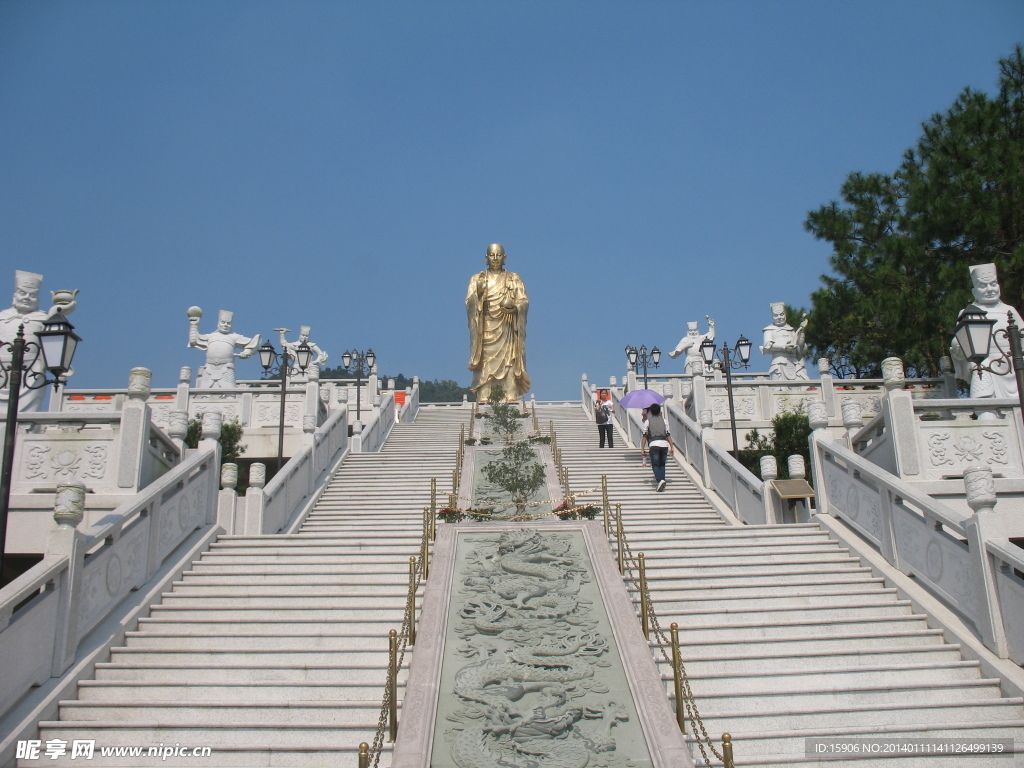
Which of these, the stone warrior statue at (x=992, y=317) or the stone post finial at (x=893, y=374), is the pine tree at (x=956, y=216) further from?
the stone post finial at (x=893, y=374)

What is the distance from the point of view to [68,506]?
24.1ft

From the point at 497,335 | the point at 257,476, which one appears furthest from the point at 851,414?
the point at 497,335

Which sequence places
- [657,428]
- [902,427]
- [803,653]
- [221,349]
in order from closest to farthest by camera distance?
[803,653]
[902,427]
[657,428]
[221,349]

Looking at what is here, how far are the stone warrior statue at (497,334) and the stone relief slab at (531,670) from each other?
48.2 ft

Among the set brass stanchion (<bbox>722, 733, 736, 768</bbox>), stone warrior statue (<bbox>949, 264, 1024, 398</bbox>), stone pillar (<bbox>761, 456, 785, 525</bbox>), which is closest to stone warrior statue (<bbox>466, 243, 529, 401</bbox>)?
stone pillar (<bbox>761, 456, 785, 525</bbox>)

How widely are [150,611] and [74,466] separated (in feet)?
8.39

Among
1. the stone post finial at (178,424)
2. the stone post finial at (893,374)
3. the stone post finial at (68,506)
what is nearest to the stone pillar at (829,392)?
the stone post finial at (893,374)

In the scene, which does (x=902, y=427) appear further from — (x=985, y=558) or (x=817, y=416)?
(x=985, y=558)

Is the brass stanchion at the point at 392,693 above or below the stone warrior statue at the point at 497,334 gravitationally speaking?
below

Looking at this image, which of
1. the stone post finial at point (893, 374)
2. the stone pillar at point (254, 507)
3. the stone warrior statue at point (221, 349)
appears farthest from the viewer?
the stone warrior statue at point (221, 349)

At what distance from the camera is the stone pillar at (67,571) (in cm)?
698

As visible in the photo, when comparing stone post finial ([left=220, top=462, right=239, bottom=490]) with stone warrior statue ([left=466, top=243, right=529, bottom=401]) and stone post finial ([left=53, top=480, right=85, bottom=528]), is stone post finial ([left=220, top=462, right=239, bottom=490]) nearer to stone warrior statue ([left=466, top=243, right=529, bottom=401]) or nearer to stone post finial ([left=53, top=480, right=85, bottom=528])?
stone post finial ([left=53, top=480, right=85, bottom=528])

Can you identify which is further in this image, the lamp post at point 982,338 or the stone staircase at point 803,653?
the lamp post at point 982,338

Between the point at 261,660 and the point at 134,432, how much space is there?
370 cm
